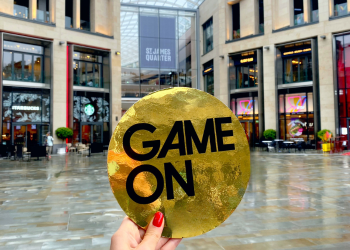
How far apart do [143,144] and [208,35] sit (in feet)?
133

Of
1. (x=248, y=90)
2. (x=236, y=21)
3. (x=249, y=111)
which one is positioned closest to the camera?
(x=248, y=90)

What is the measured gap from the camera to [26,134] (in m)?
25.7

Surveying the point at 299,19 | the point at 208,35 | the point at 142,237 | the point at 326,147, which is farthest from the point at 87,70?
the point at 142,237

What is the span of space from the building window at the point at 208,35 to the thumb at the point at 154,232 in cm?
3897

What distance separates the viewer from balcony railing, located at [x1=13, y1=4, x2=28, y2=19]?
25453mm

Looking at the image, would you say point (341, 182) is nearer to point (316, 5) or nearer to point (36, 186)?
point (36, 186)

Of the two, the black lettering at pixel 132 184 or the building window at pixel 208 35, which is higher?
the building window at pixel 208 35

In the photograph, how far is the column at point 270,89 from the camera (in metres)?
31.2

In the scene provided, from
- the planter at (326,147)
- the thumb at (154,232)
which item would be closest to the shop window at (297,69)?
the planter at (326,147)

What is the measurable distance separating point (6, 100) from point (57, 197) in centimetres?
2025

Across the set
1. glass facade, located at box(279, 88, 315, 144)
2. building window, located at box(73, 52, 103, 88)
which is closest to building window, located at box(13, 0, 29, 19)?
building window, located at box(73, 52, 103, 88)

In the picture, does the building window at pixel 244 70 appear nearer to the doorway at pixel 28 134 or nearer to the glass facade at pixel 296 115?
the glass facade at pixel 296 115

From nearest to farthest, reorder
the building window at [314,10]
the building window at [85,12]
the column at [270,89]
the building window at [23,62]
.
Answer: the building window at [23,62] < the building window at [314,10] < the column at [270,89] < the building window at [85,12]

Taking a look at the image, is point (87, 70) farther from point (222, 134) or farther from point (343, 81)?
point (222, 134)
